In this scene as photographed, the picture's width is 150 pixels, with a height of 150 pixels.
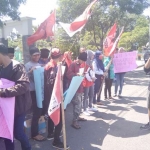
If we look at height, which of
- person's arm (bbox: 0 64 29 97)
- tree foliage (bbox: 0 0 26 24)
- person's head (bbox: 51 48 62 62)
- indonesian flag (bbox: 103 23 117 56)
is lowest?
person's arm (bbox: 0 64 29 97)

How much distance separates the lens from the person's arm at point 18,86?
2691 millimetres

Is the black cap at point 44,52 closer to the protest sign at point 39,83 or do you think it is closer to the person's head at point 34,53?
the person's head at point 34,53

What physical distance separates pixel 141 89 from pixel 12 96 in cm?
720

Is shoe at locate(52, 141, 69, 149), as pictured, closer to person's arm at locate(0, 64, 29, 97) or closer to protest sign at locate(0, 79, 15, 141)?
protest sign at locate(0, 79, 15, 141)

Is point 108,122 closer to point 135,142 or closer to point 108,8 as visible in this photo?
point 135,142

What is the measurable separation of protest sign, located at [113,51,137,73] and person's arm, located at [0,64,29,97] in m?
4.57

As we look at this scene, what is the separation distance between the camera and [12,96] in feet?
8.95

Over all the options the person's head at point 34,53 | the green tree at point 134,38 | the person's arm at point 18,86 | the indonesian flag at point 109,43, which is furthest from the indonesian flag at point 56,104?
the green tree at point 134,38

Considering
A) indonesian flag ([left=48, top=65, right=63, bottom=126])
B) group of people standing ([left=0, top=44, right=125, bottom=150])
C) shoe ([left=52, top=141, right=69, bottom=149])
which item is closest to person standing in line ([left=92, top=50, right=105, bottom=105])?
group of people standing ([left=0, top=44, right=125, bottom=150])

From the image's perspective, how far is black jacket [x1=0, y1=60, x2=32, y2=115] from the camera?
2709mm

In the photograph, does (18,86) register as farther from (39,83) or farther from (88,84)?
(88,84)

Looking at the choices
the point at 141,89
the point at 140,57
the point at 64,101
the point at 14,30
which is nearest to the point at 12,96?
the point at 64,101

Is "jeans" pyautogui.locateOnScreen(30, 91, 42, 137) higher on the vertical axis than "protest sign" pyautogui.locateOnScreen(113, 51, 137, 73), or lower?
lower

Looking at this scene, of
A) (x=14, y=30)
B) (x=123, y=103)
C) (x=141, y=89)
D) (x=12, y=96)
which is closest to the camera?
(x=12, y=96)
